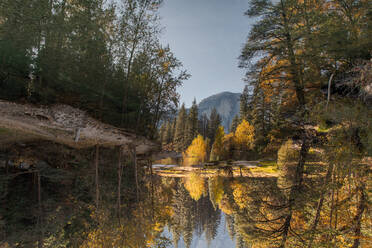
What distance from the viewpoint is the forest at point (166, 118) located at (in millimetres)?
3416

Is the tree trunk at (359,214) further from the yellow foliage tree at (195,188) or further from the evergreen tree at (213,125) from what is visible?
the evergreen tree at (213,125)

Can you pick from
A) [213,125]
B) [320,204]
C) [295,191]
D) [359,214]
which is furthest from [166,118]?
[213,125]

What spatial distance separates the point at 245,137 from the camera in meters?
25.2

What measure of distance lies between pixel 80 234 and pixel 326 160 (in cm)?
710

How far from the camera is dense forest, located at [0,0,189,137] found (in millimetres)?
4766

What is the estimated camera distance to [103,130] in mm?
6559

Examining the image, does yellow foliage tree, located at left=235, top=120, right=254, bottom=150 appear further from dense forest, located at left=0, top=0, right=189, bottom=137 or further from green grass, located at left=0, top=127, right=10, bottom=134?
green grass, located at left=0, top=127, right=10, bottom=134

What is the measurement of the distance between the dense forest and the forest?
0.14ft

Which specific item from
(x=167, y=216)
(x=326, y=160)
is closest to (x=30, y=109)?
(x=167, y=216)

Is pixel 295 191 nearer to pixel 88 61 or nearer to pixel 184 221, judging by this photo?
pixel 184 221

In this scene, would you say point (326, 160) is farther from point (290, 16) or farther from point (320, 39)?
point (290, 16)

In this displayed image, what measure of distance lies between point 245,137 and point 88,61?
23410 millimetres

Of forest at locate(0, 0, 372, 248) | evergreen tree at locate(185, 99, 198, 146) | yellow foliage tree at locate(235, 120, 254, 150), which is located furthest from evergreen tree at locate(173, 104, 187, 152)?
forest at locate(0, 0, 372, 248)

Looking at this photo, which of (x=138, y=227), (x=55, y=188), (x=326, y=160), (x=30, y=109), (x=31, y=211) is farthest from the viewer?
(x=55, y=188)
